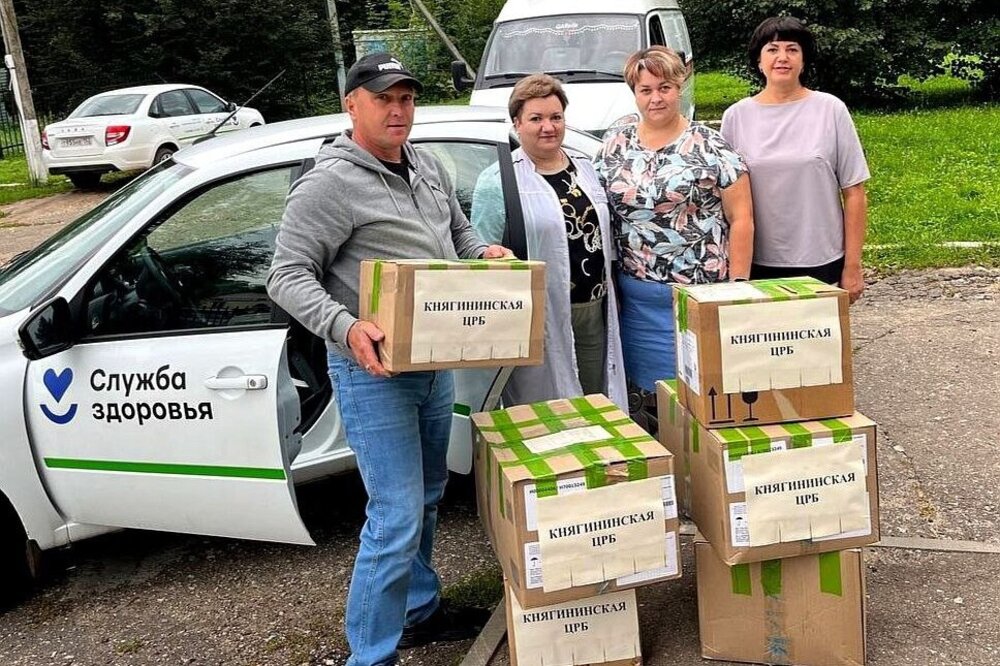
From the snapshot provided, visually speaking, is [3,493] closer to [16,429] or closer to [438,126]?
[16,429]

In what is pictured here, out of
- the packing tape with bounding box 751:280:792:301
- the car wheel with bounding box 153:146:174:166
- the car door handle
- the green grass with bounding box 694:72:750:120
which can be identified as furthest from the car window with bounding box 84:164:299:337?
the green grass with bounding box 694:72:750:120

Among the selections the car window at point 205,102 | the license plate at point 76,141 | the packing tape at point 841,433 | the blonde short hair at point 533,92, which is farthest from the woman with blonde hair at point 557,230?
the car window at point 205,102

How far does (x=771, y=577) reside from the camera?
2.87m

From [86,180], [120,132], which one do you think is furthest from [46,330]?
[86,180]

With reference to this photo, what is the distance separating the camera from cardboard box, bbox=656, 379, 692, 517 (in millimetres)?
3018

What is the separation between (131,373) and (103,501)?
0.48 m

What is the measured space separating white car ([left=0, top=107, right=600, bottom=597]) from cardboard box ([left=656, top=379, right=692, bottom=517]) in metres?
0.56

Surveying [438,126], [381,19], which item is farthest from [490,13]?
[438,126]

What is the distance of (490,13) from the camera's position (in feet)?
76.1

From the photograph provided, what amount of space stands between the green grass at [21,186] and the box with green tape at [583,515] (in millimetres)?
14969

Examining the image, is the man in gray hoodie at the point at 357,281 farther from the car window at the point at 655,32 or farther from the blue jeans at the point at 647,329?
the car window at the point at 655,32

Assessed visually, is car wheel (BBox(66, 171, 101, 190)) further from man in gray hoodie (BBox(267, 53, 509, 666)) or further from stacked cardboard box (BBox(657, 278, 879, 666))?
stacked cardboard box (BBox(657, 278, 879, 666))

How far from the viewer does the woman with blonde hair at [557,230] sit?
3.31 metres

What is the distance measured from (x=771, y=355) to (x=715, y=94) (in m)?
20.2
